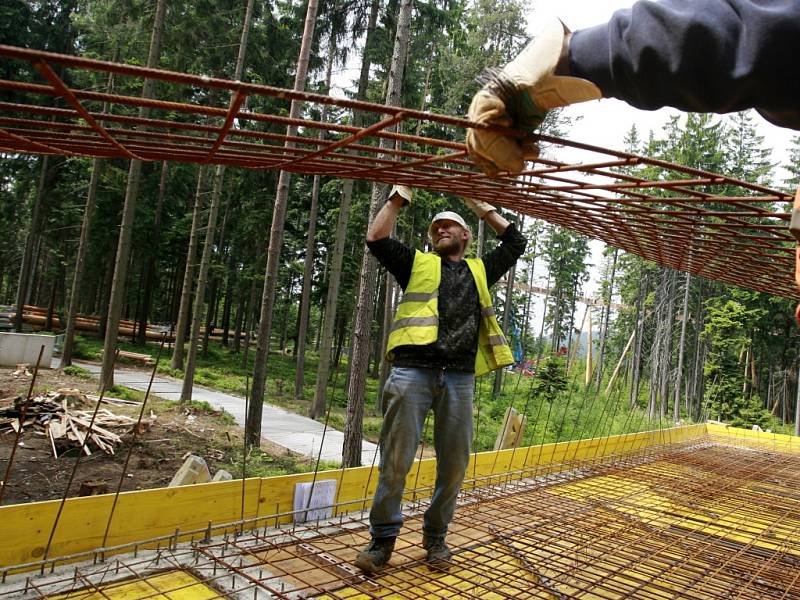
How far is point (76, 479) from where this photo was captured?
5.55 meters

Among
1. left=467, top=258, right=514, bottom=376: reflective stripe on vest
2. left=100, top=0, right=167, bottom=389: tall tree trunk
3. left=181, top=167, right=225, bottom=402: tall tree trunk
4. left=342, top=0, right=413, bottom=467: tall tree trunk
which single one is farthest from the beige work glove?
left=100, top=0, right=167, bottom=389: tall tree trunk

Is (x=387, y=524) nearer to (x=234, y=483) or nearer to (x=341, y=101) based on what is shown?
(x=234, y=483)

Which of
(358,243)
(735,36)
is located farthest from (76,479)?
(358,243)

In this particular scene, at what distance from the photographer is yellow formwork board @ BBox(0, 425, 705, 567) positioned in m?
1.99

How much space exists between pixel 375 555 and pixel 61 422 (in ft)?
20.3

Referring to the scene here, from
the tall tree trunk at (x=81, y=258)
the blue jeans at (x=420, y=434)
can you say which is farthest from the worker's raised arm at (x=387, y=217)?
the tall tree trunk at (x=81, y=258)

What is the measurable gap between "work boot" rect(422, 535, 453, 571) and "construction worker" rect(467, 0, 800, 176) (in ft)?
6.75

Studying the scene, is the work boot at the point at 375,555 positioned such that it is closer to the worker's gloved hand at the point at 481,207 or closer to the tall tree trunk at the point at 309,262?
the worker's gloved hand at the point at 481,207

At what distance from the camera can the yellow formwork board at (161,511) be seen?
1.99m

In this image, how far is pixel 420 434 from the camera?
2.41 metres

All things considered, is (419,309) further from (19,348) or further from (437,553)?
(19,348)

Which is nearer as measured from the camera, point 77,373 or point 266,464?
point 266,464

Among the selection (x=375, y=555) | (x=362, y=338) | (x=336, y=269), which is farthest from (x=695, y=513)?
(x=336, y=269)

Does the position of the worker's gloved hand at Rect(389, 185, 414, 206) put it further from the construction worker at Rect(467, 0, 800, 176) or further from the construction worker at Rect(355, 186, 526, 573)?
the construction worker at Rect(467, 0, 800, 176)
